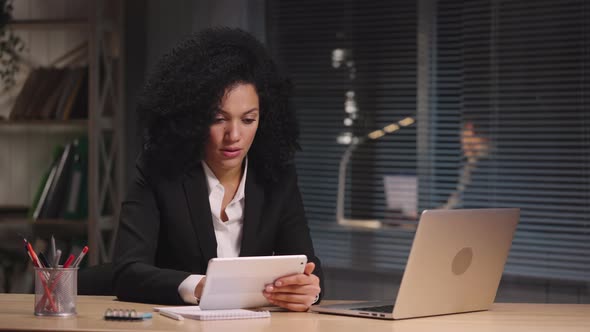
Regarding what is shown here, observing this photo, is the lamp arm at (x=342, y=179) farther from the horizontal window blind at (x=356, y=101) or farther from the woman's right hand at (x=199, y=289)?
the woman's right hand at (x=199, y=289)

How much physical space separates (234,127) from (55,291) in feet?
2.33

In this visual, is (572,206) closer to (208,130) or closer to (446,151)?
(446,151)

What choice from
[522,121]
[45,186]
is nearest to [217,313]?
[522,121]

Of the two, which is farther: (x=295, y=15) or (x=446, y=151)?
(x=295, y=15)

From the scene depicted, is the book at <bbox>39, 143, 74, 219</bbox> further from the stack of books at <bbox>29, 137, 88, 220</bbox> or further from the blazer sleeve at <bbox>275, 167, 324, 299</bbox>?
the blazer sleeve at <bbox>275, 167, 324, 299</bbox>

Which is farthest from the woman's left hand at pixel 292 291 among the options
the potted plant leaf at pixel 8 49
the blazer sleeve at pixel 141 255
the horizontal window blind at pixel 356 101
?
the potted plant leaf at pixel 8 49

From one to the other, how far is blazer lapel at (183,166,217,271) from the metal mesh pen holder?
0.55 metres

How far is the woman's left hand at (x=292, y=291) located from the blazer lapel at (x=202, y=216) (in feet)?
1.47

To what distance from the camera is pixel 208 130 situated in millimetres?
2467

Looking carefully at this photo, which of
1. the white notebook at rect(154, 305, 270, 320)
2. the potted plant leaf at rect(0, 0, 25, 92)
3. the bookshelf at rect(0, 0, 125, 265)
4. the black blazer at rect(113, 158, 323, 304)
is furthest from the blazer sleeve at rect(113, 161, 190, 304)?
the potted plant leaf at rect(0, 0, 25, 92)

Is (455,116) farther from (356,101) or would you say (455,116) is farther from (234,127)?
(234,127)

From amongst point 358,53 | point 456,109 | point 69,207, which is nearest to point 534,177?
point 456,109

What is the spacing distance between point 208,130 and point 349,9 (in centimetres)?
214

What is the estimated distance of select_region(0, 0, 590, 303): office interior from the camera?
3885mm
